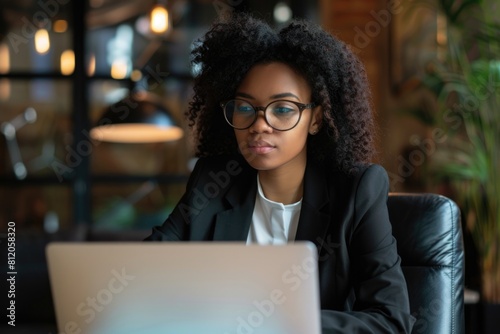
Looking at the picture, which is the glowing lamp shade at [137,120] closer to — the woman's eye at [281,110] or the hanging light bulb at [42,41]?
the hanging light bulb at [42,41]

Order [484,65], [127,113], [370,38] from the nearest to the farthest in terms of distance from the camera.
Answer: [484,65]
[127,113]
[370,38]

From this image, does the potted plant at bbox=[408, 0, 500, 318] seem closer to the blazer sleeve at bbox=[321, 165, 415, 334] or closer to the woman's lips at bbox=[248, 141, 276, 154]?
the blazer sleeve at bbox=[321, 165, 415, 334]

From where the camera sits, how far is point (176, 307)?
117 centimetres

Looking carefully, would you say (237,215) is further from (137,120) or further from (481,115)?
(137,120)

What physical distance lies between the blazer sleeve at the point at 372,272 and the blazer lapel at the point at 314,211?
0.07 metres

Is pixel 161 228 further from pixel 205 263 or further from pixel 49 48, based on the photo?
pixel 49 48

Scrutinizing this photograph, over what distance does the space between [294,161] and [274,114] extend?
0.60 feet

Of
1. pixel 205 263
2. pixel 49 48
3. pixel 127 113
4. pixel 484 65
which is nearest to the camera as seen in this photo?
pixel 205 263

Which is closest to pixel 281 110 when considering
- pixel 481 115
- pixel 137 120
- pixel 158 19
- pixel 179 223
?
pixel 179 223

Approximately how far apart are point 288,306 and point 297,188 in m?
0.78

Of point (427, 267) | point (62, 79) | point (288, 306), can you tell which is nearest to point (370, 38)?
point (62, 79)

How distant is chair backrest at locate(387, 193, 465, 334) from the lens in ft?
6.23

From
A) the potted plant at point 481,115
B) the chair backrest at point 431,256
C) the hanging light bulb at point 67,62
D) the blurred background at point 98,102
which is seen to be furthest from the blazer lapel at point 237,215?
the hanging light bulb at point 67,62

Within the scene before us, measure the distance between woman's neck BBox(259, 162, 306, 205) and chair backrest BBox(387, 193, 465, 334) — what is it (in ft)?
0.93
